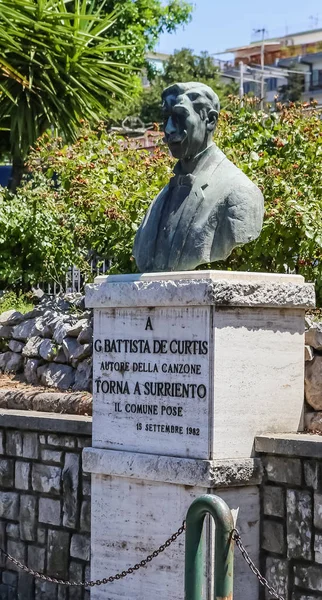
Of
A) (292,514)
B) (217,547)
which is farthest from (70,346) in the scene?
(217,547)

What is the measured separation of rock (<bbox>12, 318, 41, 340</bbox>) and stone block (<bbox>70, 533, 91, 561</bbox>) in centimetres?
250

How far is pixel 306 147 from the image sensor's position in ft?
31.7

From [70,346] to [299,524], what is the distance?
3.38 meters

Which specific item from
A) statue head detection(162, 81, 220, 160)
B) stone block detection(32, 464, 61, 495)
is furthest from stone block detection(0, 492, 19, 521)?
statue head detection(162, 81, 220, 160)

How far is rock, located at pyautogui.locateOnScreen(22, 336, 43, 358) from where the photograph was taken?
9419 mm

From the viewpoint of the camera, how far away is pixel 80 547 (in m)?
7.42

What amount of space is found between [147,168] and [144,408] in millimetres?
4075

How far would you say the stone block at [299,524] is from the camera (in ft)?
19.7

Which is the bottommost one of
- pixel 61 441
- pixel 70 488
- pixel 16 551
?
pixel 16 551

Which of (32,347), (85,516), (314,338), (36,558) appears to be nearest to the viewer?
(314,338)

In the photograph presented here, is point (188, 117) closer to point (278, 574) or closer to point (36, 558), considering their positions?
point (278, 574)

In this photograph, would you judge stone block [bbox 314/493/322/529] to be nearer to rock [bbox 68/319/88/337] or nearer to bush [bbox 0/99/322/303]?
bush [bbox 0/99/322/303]

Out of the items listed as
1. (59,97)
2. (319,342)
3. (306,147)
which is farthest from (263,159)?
(59,97)

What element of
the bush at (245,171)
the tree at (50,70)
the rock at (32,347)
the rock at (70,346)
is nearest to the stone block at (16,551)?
the rock at (70,346)
